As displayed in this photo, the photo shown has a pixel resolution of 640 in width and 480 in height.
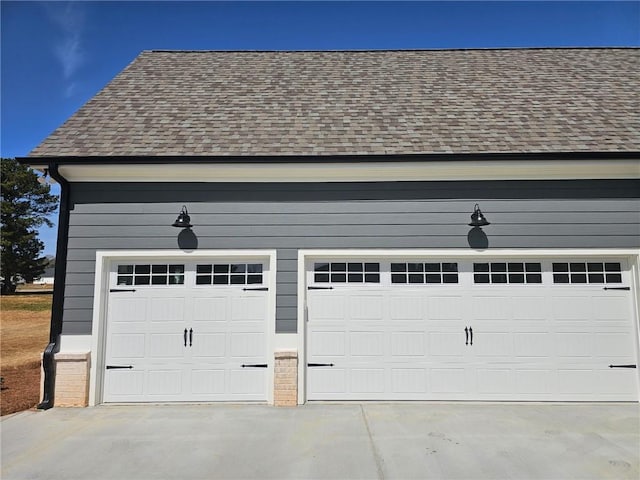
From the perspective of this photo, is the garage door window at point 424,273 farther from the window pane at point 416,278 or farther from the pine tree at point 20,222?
the pine tree at point 20,222

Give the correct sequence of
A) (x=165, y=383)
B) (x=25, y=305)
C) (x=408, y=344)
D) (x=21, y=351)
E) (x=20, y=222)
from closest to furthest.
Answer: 1. (x=165, y=383)
2. (x=408, y=344)
3. (x=21, y=351)
4. (x=25, y=305)
5. (x=20, y=222)

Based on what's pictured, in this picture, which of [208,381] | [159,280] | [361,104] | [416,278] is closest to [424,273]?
[416,278]

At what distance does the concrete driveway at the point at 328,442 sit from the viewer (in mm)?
3314

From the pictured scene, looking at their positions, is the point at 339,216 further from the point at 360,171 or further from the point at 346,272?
the point at 346,272

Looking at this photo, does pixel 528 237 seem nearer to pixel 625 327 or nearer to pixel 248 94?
pixel 625 327

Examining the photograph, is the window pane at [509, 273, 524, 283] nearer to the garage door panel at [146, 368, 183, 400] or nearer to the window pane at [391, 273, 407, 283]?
the window pane at [391, 273, 407, 283]

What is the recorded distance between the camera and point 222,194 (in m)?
5.59

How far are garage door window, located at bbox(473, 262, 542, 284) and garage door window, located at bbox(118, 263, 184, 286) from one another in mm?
4394

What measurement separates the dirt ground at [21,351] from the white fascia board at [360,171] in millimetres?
3297

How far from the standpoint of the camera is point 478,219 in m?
5.34

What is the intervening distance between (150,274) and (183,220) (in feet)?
3.15

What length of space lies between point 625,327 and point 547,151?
2.76m

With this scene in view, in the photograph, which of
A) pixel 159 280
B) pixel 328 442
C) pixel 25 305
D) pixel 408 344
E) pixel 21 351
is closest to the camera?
pixel 328 442

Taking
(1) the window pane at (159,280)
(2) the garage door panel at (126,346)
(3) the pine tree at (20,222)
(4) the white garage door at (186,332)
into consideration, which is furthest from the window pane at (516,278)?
(3) the pine tree at (20,222)
